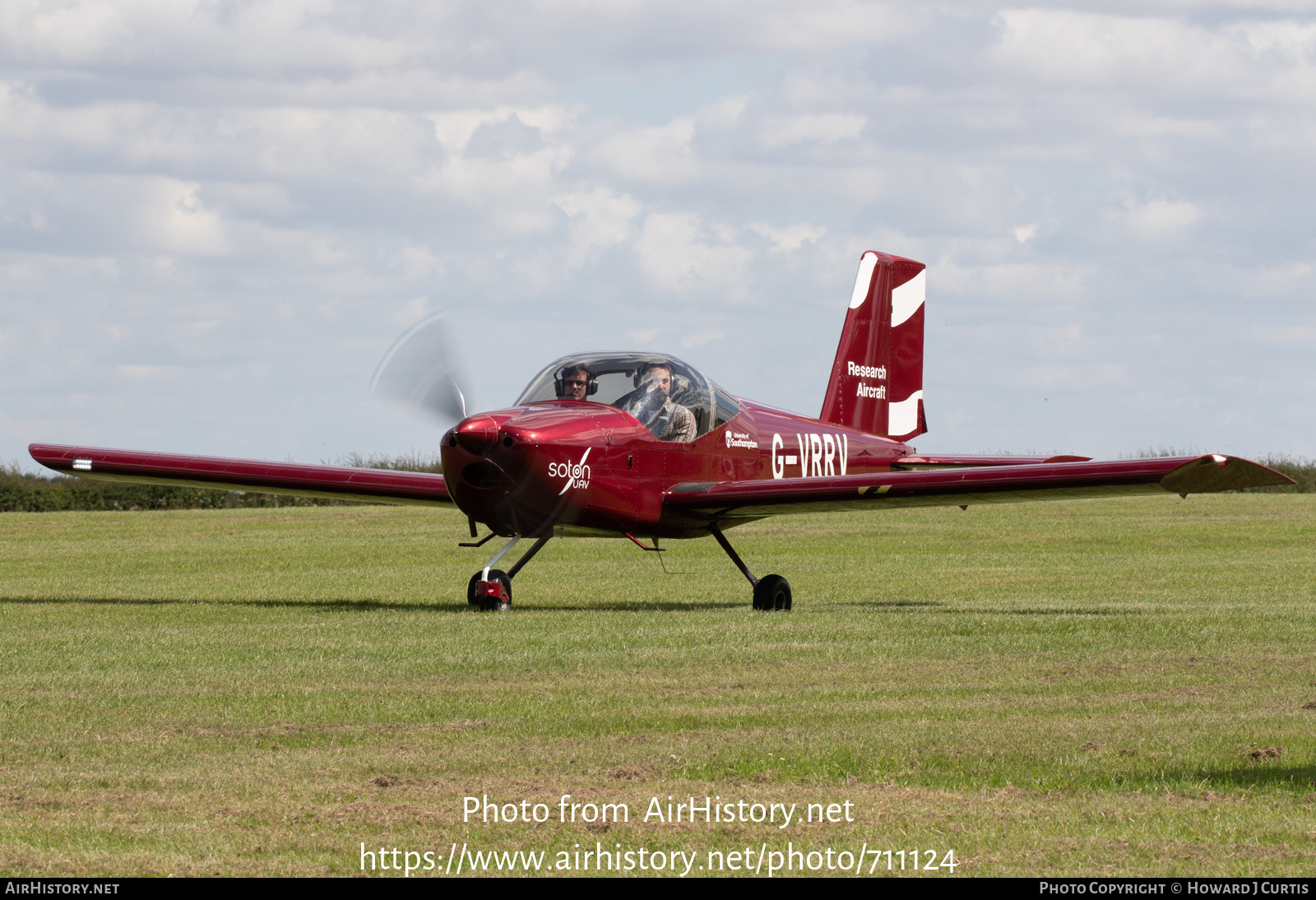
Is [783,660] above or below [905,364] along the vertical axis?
below

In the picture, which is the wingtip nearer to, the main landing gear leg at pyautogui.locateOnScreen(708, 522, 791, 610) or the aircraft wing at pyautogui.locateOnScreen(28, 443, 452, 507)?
the main landing gear leg at pyautogui.locateOnScreen(708, 522, 791, 610)

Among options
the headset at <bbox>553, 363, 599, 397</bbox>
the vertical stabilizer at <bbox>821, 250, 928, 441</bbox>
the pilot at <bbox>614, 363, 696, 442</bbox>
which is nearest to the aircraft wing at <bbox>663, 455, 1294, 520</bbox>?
the pilot at <bbox>614, 363, 696, 442</bbox>

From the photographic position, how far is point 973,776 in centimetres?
707

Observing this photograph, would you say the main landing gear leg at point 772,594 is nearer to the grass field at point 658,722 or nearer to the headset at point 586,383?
the grass field at point 658,722

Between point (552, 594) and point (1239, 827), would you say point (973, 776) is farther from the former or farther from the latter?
point (552, 594)

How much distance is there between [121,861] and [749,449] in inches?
487

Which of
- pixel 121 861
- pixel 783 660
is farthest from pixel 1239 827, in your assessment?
pixel 783 660

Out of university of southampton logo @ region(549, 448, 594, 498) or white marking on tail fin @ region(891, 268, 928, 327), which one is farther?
white marking on tail fin @ region(891, 268, 928, 327)

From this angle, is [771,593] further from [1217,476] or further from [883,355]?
[883,355]

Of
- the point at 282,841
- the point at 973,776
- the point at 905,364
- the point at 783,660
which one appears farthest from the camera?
the point at 905,364

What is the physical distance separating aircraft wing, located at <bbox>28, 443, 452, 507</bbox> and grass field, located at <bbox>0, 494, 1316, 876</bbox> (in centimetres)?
125

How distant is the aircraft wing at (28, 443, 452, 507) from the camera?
17.4 meters

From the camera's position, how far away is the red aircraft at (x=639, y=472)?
14.5 metres

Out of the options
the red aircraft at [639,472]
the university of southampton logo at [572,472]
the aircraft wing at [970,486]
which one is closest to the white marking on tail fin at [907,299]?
the red aircraft at [639,472]
